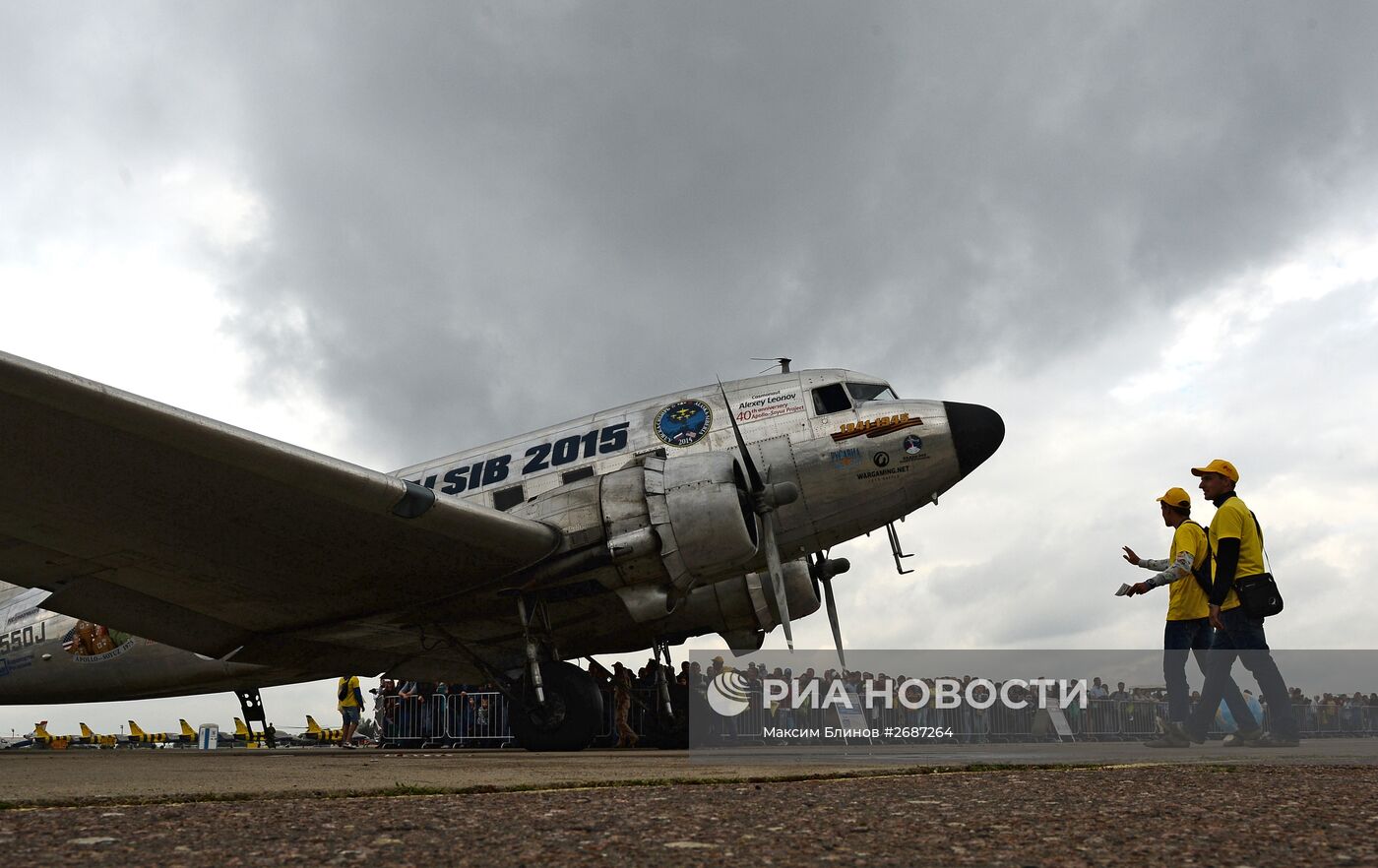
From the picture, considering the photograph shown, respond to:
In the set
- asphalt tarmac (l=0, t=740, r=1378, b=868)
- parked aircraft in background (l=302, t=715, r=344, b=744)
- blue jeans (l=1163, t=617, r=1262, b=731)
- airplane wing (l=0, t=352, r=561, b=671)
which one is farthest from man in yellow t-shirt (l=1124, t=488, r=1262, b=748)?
parked aircraft in background (l=302, t=715, r=344, b=744)

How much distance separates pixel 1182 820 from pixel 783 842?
1536 mm

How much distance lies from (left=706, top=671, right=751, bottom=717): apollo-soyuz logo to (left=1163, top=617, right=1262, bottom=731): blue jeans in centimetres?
495

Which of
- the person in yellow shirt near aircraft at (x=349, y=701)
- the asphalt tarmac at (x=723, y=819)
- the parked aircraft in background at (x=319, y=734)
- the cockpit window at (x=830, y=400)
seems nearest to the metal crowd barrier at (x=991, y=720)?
the cockpit window at (x=830, y=400)

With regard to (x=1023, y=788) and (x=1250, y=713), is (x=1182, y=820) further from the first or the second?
(x=1250, y=713)

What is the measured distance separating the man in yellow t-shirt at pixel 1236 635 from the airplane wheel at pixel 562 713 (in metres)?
6.43

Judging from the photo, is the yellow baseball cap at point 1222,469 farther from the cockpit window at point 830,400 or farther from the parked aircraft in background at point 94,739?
the parked aircraft in background at point 94,739

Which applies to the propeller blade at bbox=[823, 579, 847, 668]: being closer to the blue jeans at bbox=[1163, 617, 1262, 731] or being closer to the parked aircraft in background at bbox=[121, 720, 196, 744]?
the blue jeans at bbox=[1163, 617, 1262, 731]

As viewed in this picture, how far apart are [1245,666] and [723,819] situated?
6.33 meters

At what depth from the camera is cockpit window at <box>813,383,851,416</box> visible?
13.3m

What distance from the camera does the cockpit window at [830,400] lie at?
13.3 m

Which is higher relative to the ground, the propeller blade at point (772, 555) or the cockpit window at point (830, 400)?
the cockpit window at point (830, 400)

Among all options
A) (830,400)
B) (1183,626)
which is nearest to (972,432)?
(830,400)

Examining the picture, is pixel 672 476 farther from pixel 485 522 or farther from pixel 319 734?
pixel 319 734

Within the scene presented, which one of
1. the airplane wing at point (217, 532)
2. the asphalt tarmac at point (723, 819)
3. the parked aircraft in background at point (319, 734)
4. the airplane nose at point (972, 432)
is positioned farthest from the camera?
the parked aircraft in background at point (319, 734)
